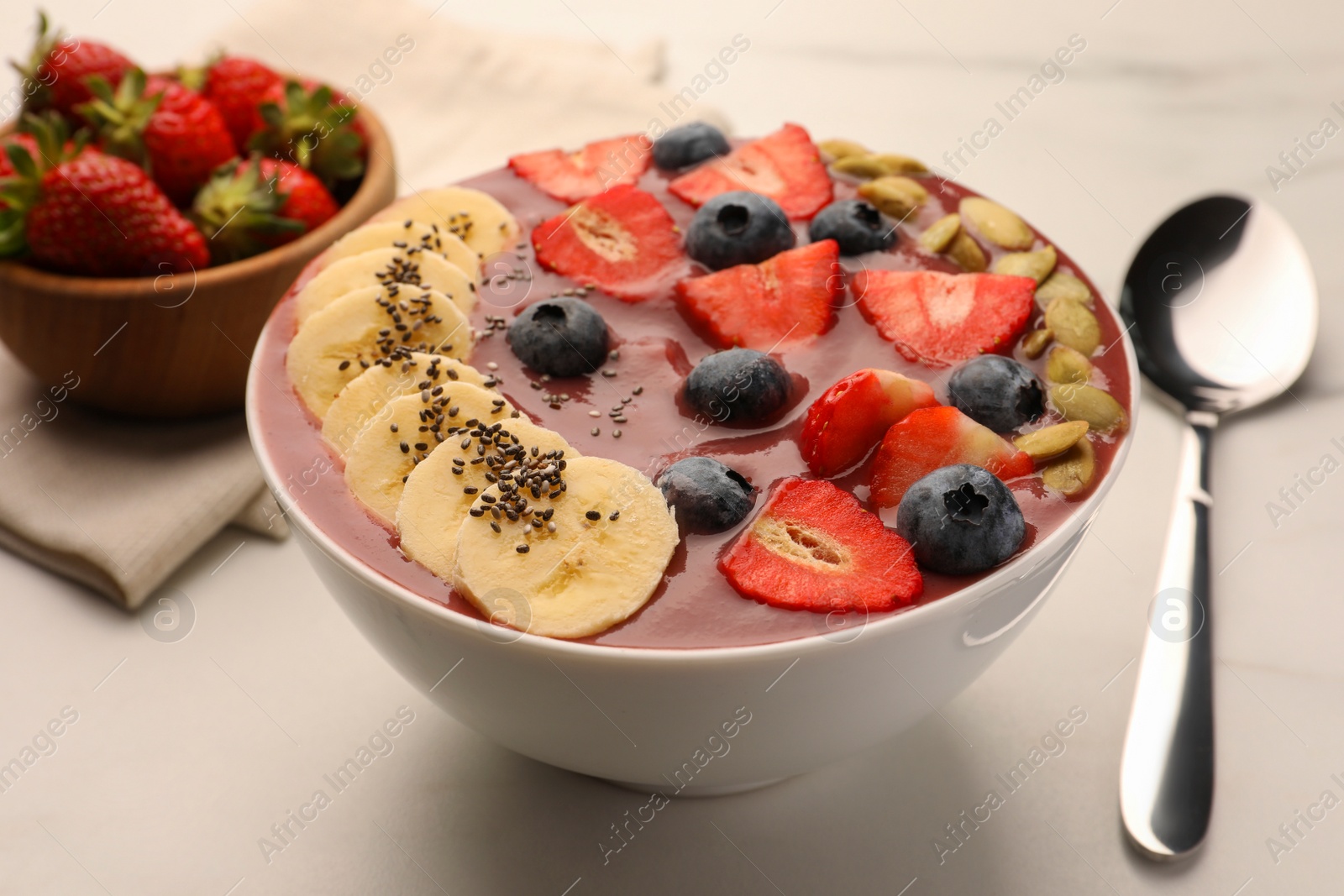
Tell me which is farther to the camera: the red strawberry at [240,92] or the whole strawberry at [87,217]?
the red strawberry at [240,92]

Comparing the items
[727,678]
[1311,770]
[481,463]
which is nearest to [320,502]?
[481,463]

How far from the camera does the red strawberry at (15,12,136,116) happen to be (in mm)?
2338

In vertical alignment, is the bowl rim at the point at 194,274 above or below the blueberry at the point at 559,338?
below

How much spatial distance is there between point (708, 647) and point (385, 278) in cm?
79

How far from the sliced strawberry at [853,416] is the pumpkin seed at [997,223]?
0.44m

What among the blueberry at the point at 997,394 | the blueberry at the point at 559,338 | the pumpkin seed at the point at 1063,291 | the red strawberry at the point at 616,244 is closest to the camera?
the blueberry at the point at 997,394

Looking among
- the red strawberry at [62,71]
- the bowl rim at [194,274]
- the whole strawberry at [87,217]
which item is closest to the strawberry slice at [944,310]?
the bowl rim at [194,274]

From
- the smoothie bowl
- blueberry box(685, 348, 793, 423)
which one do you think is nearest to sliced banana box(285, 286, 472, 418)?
the smoothie bowl

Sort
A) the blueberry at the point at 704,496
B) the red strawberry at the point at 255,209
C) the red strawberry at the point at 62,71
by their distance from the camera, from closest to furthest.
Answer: the blueberry at the point at 704,496, the red strawberry at the point at 255,209, the red strawberry at the point at 62,71

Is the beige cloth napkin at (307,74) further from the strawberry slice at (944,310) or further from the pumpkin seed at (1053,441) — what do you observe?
the pumpkin seed at (1053,441)

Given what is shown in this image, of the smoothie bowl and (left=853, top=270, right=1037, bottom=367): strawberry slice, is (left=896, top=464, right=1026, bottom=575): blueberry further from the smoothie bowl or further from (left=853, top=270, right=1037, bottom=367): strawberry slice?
(left=853, top=270, right=1037, bottom=367): strawberry slice

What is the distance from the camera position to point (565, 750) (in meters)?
1.35

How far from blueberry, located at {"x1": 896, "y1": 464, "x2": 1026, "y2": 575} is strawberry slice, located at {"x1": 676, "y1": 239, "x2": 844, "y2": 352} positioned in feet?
1.35

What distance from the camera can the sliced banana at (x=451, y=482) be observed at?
4.22 ft
